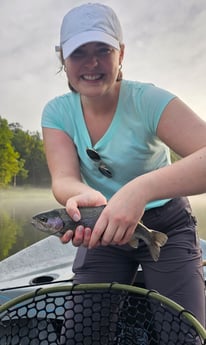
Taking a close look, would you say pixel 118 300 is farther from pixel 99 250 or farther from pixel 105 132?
pixel 105 132

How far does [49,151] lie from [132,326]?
646 millimetres

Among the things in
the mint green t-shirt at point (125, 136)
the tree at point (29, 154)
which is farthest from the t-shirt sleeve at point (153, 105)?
the tree at point (29, 154)

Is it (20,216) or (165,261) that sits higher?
(165,261)

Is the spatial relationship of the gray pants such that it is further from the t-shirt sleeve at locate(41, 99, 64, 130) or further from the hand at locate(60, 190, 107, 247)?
the t-shirt sleeve at locate(41, 99, 64, 130)

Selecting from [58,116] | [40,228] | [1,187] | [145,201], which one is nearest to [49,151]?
[58,116]

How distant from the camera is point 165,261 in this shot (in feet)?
4.34

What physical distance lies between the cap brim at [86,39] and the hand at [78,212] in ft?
1.43

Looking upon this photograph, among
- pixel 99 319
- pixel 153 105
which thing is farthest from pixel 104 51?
pixel 99 319

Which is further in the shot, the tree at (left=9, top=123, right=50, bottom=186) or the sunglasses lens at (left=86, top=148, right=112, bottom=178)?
the tree at (left=9, top=123, right=50, bottom=186)

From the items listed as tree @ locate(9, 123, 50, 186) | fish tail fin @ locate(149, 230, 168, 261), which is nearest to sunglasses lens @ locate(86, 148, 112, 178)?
fish tail fin @ locate(149, 230, 168, 261)

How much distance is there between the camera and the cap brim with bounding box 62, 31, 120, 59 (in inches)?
47.7

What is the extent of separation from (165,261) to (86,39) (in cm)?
72

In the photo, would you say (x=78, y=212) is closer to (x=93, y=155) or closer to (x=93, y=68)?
(x=93, y=155)

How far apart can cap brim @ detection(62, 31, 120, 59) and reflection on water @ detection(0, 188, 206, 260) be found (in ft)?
1.70
